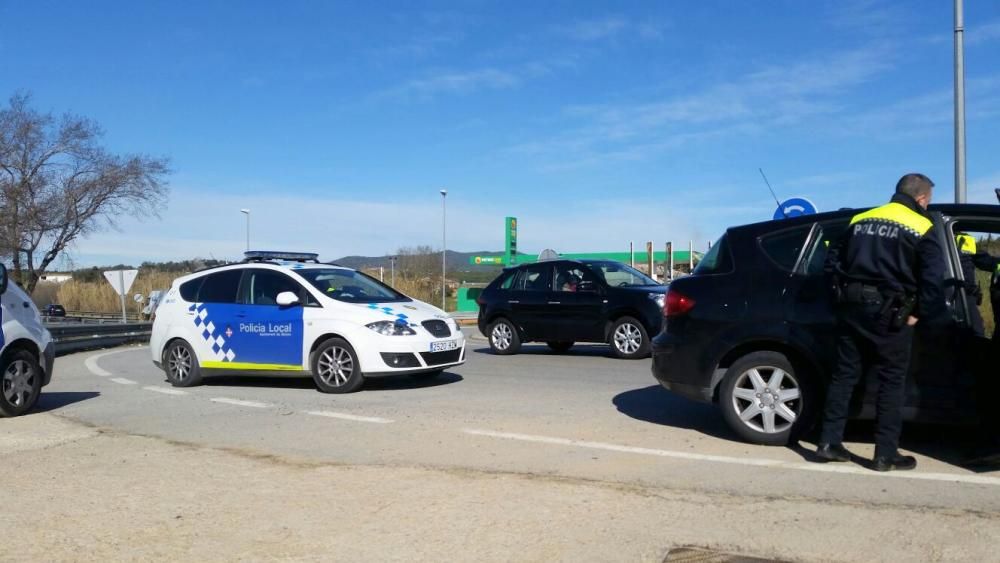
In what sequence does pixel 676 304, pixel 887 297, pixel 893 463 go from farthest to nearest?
pixel 676 304 → pixel 893 463 → pixel 887 297

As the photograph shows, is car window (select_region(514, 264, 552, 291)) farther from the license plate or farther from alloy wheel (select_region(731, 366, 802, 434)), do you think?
alloy wheel (select_region(731, 366, 802, 434))

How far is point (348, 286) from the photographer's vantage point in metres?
11.0

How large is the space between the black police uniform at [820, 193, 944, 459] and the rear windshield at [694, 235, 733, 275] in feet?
3.98

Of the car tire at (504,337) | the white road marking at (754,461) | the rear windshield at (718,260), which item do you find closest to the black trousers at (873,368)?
the white road marking at (754,461)

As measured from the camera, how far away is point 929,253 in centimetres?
541

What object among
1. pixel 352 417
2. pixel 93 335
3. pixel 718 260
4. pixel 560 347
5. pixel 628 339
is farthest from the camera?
pixel 93 335

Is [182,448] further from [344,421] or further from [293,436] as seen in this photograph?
[344,421]

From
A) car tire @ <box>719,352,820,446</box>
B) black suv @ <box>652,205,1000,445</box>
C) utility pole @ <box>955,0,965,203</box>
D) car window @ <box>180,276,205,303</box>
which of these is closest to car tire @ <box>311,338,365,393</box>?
car window @ <box>180,276,205,303</box>

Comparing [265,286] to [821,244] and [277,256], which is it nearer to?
[277,256]

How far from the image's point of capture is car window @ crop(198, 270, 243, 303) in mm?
11211

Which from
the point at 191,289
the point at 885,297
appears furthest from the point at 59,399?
the point at 885,297

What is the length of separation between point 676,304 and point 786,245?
0.99 m

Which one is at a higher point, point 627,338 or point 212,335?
point 212,335

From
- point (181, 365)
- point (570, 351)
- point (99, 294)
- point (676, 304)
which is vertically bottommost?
point (570, 351)
